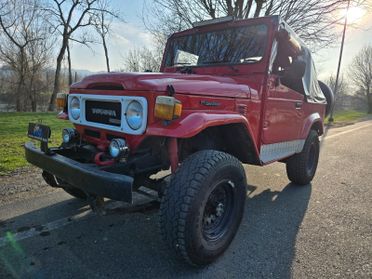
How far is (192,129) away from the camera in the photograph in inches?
95.8

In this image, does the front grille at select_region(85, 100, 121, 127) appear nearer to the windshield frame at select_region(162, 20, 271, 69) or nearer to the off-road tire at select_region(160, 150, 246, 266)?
the off-road tire at select_region(160, 150, 246, 266)

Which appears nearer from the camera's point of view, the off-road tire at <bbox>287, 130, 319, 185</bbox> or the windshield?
the windshield

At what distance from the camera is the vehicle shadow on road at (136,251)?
2.50 m

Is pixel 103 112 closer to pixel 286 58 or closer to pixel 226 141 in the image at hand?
pixel 226 141

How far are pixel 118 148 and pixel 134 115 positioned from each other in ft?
1.00

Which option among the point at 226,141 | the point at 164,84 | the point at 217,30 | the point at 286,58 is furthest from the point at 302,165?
the point at 164,84

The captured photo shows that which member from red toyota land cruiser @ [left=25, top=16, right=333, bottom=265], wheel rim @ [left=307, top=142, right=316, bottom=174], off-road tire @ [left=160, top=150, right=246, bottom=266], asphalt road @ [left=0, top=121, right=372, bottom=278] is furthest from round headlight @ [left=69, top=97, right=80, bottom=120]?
wheel rim @ [left=307, top=142, right=316, bottom=174]

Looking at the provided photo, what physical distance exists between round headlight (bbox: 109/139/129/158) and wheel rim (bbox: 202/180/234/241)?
822mm

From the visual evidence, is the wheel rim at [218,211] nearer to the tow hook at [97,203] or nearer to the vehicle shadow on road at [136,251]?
the vehicle shadow on road at [136,251]

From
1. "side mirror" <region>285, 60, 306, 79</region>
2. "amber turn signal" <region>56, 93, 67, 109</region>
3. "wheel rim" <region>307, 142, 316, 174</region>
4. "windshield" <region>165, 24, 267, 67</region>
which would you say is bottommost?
"wheel rim" <region>307, 142, 316, 174</region>

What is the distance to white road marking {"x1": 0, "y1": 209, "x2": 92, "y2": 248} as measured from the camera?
292cm

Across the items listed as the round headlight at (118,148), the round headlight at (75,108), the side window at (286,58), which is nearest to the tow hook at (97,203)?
→ the round headlight at (118,148)

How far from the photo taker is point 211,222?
2.80 meters

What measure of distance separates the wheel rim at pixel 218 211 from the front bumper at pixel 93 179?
778 mm
